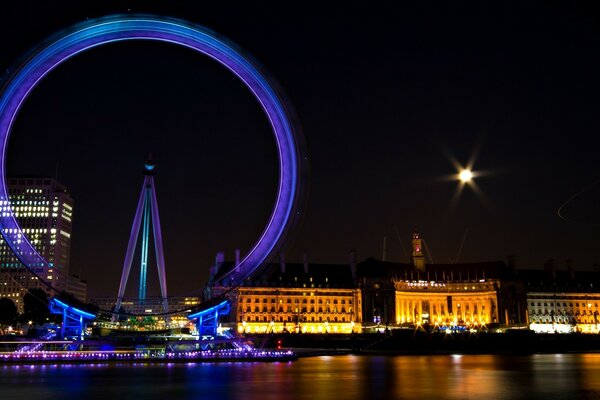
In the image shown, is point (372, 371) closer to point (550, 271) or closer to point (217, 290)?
point (217, 290)

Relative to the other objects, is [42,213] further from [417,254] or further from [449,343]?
[449,343]

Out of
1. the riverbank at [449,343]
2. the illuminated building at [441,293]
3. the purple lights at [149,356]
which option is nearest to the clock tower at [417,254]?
the illuminated building at [441,293]

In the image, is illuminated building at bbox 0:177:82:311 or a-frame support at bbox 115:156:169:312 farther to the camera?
illuminated building at bbox 0:177:82:311

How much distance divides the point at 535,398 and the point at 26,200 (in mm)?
181249

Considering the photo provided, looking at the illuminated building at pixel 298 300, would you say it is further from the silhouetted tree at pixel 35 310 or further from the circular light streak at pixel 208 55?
the circular light streak at pixel 208 55

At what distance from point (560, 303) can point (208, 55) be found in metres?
128

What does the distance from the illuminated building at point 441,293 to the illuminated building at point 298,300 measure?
3.93 meters

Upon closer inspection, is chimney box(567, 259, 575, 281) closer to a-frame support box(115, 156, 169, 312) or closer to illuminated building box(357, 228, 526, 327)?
illuminated building box(357, 228, 526, 327)

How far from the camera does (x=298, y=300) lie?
134 m

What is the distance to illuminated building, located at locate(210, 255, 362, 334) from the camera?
130 metres

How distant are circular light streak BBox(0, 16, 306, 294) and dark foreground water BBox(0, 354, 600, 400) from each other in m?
9.97

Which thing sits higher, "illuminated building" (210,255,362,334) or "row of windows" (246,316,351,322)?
"illuminated building" (210,255,362,334)

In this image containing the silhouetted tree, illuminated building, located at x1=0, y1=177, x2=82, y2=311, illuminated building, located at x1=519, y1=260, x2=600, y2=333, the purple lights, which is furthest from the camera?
illuminated building, located at x1=0, y1=177, x2=82, y2=311

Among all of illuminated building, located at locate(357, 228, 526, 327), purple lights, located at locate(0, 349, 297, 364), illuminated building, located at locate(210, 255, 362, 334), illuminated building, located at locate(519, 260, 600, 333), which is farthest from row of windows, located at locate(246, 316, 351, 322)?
purple lights, located at locate(0, 349, 297, 364)
